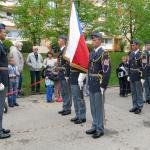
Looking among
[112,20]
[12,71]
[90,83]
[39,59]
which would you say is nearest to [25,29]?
[112,20]

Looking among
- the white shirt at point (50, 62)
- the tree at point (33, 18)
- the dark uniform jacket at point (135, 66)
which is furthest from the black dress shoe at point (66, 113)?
the tree at point (33, 18)

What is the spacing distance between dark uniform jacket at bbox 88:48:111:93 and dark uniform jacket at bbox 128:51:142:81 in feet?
8.95

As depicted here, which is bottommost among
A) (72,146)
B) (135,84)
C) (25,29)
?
(72,146)

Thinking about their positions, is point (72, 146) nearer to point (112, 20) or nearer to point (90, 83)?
point (90, 83)

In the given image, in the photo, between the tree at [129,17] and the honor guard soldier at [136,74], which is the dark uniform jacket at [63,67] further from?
the tree at [129,17]

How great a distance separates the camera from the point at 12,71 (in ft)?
36.7

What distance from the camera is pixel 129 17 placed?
1156 inches

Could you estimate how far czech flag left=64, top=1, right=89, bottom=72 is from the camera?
8.27 metres

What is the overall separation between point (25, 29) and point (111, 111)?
15622 mm

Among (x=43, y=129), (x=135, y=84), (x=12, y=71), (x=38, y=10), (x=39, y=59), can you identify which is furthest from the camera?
(x=38, y=10)

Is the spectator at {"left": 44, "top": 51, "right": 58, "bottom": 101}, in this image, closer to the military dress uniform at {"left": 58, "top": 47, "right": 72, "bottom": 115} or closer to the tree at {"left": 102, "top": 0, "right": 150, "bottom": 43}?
the military dress uniform at {"left": 58, "top": 47, "right": 72, "bottom": 115}

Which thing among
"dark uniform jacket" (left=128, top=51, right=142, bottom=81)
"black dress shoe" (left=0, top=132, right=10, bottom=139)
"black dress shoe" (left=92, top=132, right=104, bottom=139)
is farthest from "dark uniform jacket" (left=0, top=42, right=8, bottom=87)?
"dark uniform jacket" (left=128, top=51, right=142, bottom=81)

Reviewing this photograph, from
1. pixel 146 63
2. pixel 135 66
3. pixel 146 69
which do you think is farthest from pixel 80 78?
pixel 146 69

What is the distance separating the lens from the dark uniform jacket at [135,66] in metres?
10.4
